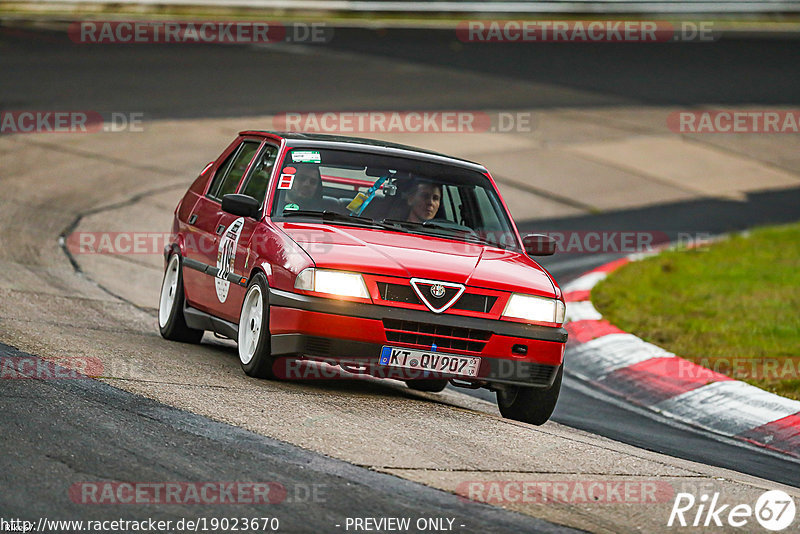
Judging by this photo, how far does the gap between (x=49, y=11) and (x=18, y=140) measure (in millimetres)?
13604

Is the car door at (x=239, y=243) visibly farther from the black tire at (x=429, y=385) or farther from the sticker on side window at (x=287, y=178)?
the black tire at (x=429, y=385)

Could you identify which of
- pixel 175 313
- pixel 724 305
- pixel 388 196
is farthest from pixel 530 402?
pixel 724 305

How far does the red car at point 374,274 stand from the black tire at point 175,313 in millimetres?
40

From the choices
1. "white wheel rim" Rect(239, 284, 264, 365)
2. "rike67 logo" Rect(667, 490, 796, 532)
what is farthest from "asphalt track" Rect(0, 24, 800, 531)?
"white wheel rim" Rect(239, 284, 264, 365)

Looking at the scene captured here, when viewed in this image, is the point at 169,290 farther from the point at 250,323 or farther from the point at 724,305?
the point at 724,305

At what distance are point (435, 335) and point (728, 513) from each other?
82.5 inches

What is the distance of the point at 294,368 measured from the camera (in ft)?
25.6

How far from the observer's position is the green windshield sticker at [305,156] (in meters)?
8.12

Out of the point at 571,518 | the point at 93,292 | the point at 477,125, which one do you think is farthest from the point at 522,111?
the point at 571,518

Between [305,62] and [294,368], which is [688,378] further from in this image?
[305,62]

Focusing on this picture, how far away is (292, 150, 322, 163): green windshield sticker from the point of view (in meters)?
8.12

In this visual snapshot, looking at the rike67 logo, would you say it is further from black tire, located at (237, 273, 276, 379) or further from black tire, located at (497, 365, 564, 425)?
black tire, located at (237, 273, 276, 379)

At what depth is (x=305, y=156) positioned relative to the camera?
8148mm

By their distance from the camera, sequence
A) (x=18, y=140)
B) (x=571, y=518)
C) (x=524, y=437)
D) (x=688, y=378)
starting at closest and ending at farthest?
(x=571, y=518) < (x=524, y=437) < (x=688, y=378) < (x=18, y=140)
